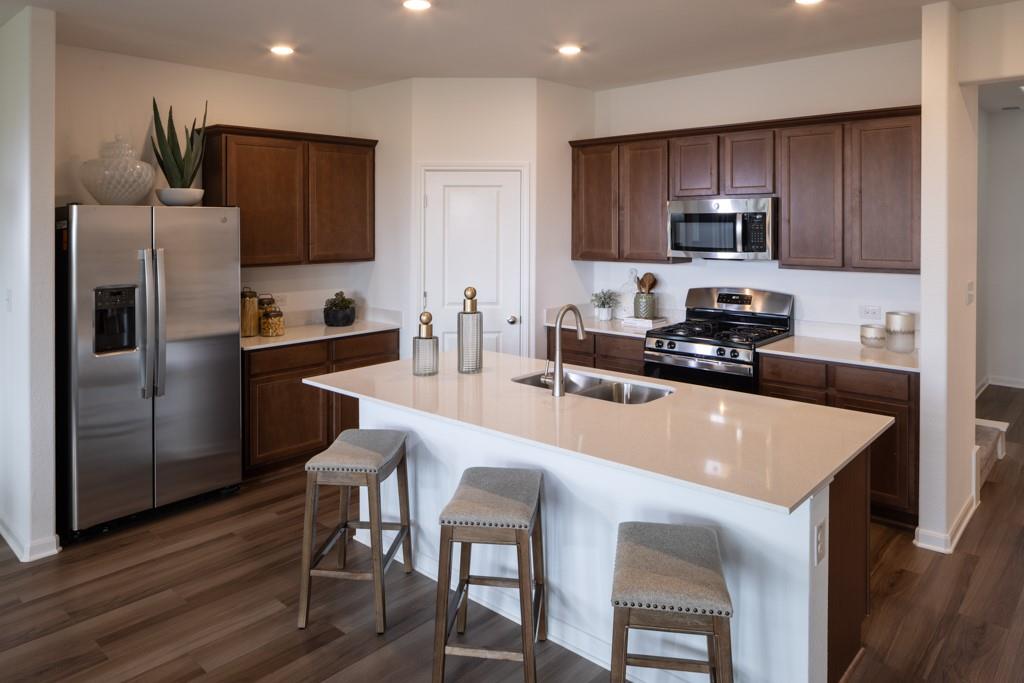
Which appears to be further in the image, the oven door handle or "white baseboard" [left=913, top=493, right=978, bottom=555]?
the oven door handle

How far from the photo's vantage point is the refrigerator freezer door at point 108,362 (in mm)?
3570

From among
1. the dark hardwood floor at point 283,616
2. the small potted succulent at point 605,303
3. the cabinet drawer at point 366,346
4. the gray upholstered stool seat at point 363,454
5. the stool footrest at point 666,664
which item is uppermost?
the small potted succulent at point 605,303

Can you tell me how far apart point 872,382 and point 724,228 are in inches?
51.8

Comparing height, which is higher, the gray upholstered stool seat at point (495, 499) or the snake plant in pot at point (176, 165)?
the snake plant in pot at point (176, 165)

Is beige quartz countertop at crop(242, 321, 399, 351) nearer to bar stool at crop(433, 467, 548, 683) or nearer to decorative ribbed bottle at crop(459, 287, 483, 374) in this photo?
decorative ribbed bottle at crop(459, 287, 483, 374)

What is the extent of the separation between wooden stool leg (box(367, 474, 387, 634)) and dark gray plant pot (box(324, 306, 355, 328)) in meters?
2.62

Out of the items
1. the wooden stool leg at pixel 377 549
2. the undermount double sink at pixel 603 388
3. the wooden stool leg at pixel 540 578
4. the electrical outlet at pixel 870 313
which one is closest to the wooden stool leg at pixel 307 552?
the wooden stool leg at pixel 377 549

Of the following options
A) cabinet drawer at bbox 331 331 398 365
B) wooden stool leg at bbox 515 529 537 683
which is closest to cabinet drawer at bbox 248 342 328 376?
cabinet drawer at bbox 331 331 398 365

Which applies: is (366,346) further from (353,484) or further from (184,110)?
(353,484)

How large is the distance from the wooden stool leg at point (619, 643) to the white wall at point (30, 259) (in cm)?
292

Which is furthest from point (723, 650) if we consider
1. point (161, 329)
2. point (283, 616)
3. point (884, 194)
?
point (161, 329)

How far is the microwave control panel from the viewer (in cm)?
441

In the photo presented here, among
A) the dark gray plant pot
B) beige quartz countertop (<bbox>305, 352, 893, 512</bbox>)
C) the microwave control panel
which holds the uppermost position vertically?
the microwave control panel

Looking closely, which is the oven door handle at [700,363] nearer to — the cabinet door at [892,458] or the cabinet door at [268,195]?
the cabinet door at [892,458]
